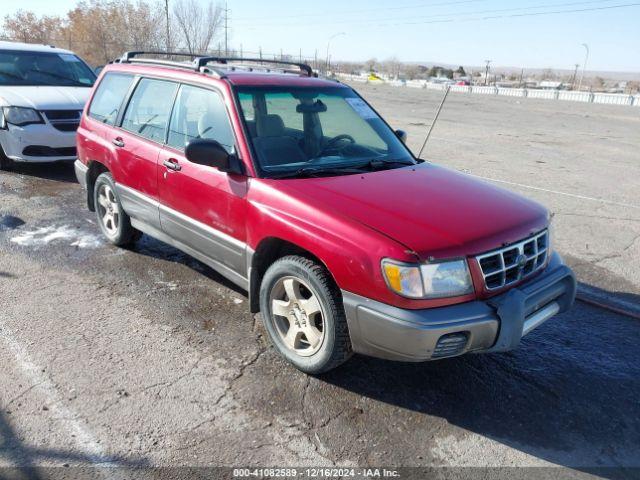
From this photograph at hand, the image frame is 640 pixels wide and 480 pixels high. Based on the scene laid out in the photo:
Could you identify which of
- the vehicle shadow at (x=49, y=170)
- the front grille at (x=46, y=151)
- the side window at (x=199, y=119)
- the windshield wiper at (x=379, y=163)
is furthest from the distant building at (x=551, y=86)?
the side window at (x=199, y=119)

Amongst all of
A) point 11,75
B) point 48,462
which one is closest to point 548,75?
point 11,75

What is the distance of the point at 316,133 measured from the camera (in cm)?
414

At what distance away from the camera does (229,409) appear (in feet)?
10.1

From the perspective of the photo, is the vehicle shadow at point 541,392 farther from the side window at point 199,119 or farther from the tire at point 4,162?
the tire at point 4,162

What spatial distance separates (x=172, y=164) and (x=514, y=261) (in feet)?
8.70

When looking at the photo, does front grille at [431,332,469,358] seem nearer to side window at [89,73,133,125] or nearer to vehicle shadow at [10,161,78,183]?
side window at [89,73,133,125]

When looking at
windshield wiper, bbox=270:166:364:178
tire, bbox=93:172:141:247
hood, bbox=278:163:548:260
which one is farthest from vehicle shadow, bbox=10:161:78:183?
hood, bbox=278:163:548:260

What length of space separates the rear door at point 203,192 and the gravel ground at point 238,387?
21.9 inches

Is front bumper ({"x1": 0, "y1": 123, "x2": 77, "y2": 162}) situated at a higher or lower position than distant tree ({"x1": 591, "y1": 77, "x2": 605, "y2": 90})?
lower

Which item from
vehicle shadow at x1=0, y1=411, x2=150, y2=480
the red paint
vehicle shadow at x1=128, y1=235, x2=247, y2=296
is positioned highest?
the red paint

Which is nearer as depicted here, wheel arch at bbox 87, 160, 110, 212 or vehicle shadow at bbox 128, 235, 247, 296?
vehicle shadow at bbox 128, 235, 247, 296

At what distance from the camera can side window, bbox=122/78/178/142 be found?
14.5 ft

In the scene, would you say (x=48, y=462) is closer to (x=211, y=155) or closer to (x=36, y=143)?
(x=211, y=155)

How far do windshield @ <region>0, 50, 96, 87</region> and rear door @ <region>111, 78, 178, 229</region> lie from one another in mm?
5121
